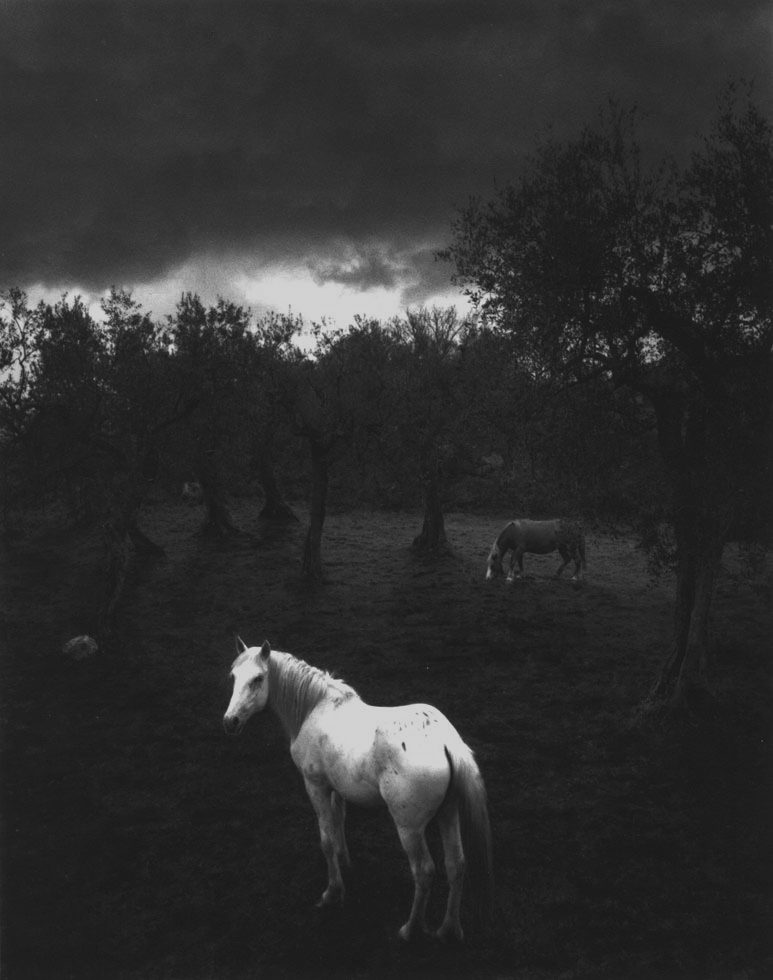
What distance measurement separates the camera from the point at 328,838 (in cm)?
832

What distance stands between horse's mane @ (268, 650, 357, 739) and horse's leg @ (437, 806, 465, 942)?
1916 millimetres

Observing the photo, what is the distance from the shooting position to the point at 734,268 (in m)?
12.2

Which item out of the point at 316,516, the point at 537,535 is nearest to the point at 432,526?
the point at 537,535

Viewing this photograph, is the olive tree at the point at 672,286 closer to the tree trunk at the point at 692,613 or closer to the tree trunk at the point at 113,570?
the tree trunk at the point at 692,613

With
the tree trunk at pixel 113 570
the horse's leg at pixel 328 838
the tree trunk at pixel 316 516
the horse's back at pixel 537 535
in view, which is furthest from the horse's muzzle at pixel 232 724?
the horse's back at pixel 537 535

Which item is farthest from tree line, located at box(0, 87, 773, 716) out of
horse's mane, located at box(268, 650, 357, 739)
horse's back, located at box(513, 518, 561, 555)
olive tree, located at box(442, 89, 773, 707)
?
horse's mane, located at box(268, 650, 357, 739)

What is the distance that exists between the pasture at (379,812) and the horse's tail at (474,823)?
75 centimetres

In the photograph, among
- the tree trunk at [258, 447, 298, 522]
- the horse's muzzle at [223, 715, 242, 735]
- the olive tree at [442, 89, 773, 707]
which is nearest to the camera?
the horse's muzzle at [223, 715, 242, 735]

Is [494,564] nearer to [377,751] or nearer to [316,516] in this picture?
[316,516]

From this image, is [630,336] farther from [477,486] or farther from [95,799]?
[477,486]

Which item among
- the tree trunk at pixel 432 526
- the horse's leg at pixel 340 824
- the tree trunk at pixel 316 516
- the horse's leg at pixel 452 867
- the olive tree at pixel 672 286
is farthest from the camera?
the tree trunk at pixel 432 526

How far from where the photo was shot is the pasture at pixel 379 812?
7762mm

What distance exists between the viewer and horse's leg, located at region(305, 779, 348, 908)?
8320 mm

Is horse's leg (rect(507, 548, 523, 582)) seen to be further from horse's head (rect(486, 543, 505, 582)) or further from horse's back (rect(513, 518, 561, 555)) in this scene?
horse's head (rect(486, 543, 505, 582))
